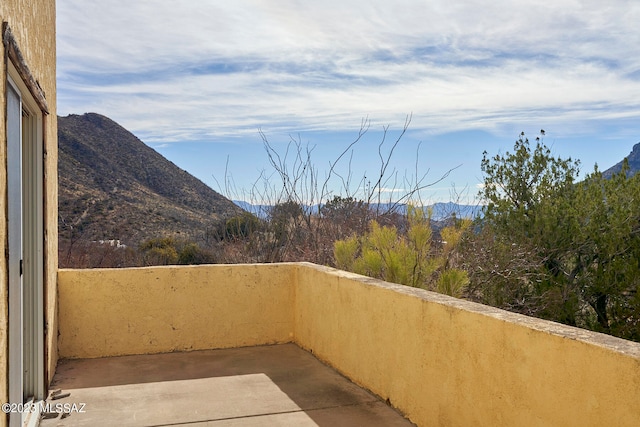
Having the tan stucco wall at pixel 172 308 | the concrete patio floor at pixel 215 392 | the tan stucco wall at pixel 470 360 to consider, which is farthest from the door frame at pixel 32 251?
the tan stucco wall at pixel 470 360

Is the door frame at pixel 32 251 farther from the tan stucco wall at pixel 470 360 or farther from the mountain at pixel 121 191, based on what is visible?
the mountain at pixel 121 191

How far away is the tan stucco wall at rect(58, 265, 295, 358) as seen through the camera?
541 centimetres

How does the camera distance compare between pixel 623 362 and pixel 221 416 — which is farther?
pixel 221 416

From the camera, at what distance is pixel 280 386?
14.9 feet

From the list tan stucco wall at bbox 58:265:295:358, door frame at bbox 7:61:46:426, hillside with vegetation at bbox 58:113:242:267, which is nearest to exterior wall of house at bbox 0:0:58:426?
door frame at bbox 7:61:46:426

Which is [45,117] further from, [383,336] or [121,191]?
[121,191]

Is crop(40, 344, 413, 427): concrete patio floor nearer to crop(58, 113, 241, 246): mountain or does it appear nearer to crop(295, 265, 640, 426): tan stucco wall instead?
crop(295, 265, 640, 426): tan stucco wall

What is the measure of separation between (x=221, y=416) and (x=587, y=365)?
242 cm

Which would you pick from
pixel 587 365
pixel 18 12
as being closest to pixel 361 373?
pixel 587 365

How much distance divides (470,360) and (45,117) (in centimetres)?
331

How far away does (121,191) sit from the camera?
23328mm

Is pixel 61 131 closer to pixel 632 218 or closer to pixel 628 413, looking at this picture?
pixel 632 218

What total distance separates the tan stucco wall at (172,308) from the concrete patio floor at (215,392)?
177 millimetres

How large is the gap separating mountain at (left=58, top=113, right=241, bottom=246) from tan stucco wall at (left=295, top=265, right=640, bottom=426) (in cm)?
1292
